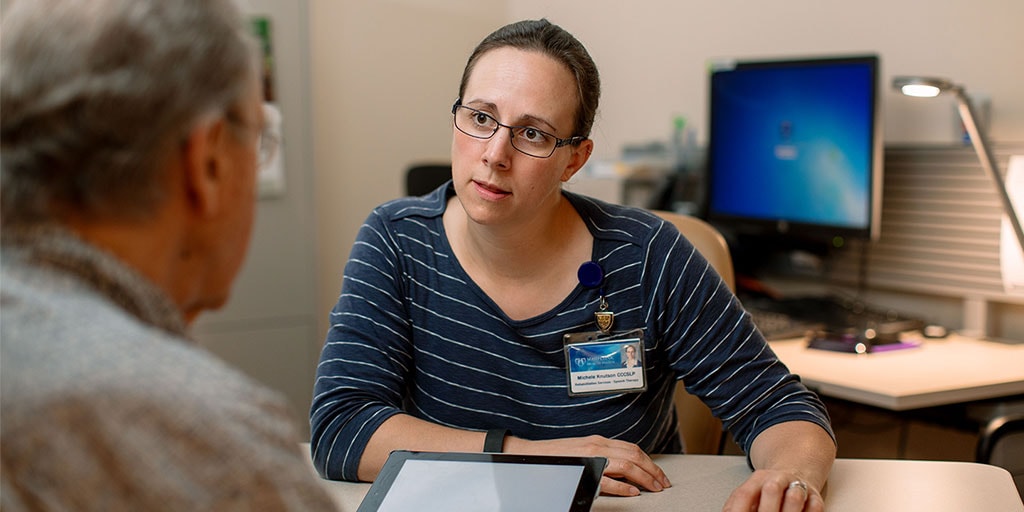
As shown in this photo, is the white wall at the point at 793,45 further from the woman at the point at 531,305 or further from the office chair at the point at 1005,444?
the office chair at the point at 1005,444

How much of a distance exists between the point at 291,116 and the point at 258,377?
97cm

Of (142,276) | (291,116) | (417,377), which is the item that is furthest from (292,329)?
(142,276)

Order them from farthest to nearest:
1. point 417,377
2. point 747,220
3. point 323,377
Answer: point 747,220, point 417,377, point 323,377

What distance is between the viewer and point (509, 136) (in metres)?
1.70

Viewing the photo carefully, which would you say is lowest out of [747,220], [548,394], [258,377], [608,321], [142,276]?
[258,377]

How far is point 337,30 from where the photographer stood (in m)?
4.30

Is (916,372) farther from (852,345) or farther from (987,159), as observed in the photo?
(987,159)

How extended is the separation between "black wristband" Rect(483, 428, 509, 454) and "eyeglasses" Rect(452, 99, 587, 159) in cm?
46

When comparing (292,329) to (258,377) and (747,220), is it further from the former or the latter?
(747,220)

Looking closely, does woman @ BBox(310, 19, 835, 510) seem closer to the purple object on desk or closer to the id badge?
the id badge

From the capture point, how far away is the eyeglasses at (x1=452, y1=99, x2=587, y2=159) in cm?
171

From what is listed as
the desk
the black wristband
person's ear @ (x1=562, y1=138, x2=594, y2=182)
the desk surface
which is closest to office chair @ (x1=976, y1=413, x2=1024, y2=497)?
the desk surface

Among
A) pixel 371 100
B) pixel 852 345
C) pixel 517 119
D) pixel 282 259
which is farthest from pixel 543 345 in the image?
pixel 371 100

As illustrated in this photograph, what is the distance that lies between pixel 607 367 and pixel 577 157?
37cm
